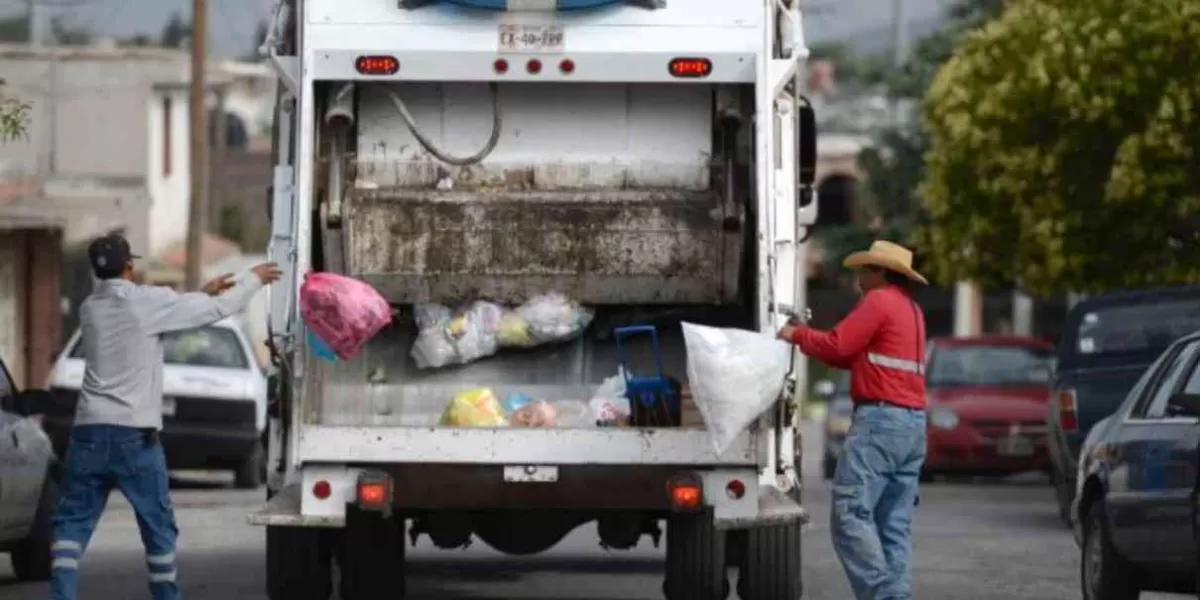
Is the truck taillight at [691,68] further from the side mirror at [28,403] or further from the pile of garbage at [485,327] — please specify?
the side mirror at [28,403]

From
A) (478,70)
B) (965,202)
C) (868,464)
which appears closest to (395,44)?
(478,70)

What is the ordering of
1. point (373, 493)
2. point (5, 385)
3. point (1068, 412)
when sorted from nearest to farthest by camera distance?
point (373, 493) → point (5, 385) → point (1068, 412)

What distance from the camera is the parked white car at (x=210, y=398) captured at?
Result: 25.1 m

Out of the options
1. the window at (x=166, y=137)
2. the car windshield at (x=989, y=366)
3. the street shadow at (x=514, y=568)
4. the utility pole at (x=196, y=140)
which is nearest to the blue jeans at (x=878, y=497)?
the street shadow at (x=514, y=568)

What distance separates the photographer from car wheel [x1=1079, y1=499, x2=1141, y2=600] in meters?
13.2

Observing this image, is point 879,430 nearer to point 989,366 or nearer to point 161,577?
point 161,577

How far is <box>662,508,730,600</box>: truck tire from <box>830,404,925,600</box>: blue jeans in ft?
1.90

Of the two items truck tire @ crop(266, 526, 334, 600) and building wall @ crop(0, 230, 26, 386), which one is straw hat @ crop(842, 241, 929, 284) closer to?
truck tire @ crop(266, 526, 334, 600)

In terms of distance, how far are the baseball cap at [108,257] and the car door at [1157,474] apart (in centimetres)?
464

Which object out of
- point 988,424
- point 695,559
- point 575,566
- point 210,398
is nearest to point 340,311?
point 695,559

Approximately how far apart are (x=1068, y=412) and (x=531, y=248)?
8420 mm

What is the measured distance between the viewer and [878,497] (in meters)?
12.4

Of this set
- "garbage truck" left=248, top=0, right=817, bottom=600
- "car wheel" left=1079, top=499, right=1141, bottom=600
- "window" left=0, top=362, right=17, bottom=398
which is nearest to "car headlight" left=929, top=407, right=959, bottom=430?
"window" left=0, top=362, right=17, bottom=398

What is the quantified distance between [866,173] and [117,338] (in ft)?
112
